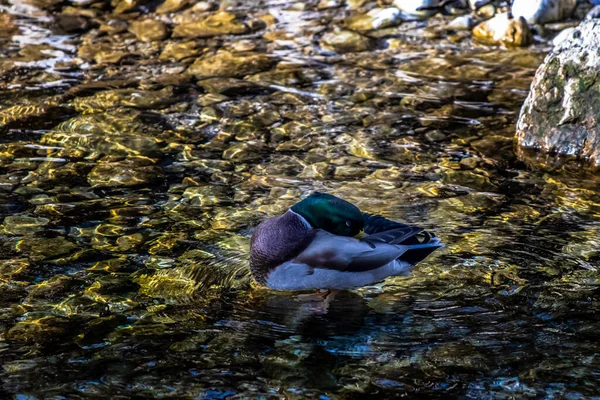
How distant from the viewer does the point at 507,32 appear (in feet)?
31.0

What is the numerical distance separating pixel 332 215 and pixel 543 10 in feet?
20.2

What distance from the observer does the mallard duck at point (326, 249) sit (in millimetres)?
4707

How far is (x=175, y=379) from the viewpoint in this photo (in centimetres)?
398

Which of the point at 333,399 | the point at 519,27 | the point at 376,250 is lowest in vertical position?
the point at 333,399

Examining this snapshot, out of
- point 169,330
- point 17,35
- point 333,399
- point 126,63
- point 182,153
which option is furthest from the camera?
point 17,35

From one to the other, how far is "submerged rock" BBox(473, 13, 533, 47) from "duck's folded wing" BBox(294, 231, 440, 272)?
17.9 ft

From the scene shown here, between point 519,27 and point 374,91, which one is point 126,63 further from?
point 519,27

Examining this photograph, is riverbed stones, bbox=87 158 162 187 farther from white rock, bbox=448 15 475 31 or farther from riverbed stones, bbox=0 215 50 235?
white rock, bbox=448 15 475 31

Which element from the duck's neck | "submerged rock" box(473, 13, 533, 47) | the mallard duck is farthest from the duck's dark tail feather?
"submerged rock" box(473, 13, 533, 47)

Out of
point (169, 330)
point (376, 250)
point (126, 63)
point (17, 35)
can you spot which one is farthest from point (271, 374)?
point (17, 35)

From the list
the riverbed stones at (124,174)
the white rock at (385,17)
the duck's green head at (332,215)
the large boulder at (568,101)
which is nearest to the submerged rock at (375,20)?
the white rock at (385,17)

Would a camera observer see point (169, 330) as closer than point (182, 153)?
Yes

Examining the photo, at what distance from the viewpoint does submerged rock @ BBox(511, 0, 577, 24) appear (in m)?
9.76

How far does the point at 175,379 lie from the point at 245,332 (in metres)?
0.59
